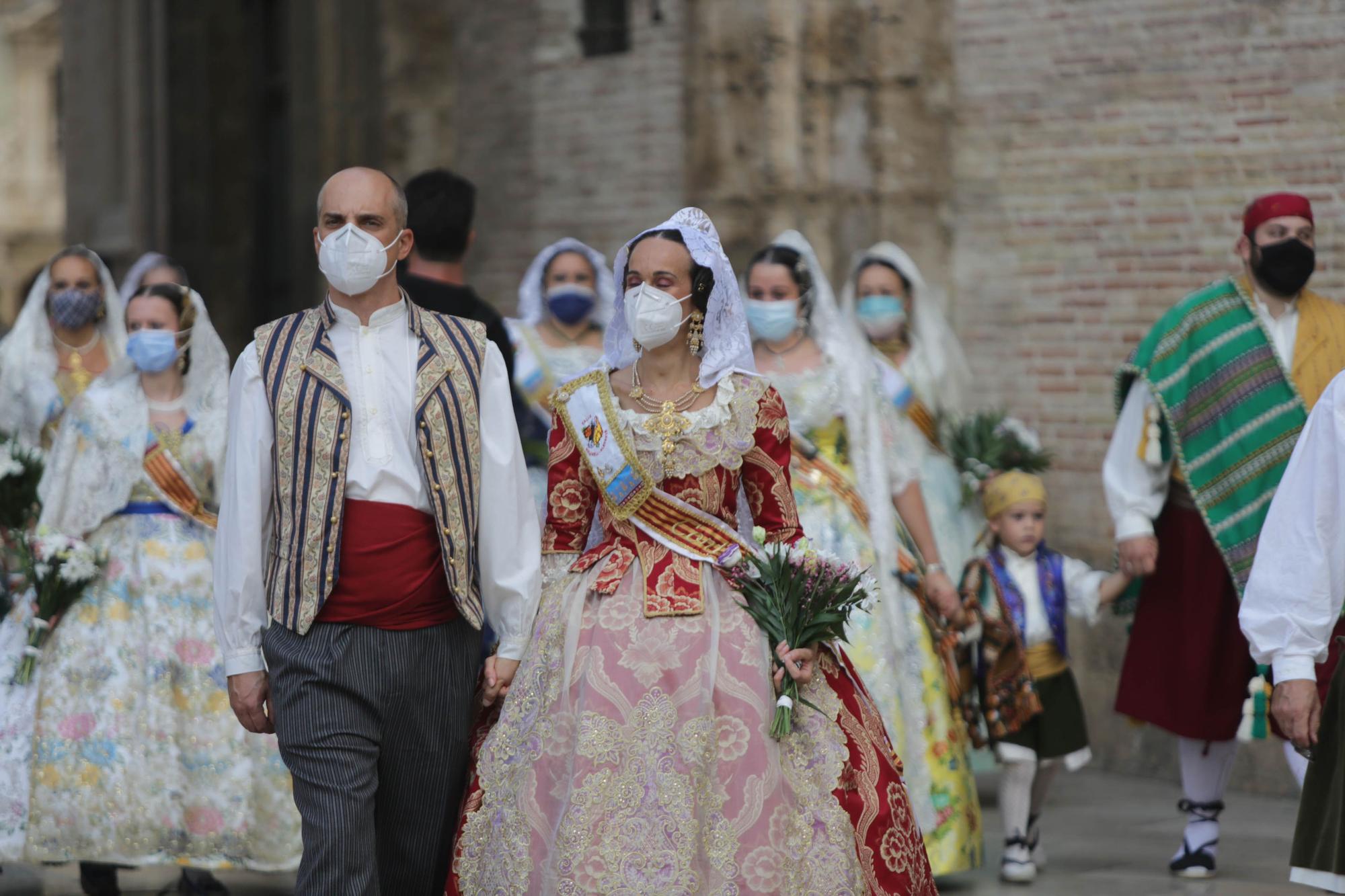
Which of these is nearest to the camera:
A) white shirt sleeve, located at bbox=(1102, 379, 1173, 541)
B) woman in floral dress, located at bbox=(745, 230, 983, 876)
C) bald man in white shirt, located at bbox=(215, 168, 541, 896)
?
bald man in white shirt, located at bbox=(215, 168, 541, 896)

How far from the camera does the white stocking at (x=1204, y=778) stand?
22.9ft

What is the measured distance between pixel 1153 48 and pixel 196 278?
8825mm

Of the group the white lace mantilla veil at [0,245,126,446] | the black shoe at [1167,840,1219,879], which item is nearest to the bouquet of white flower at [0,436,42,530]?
the white lace mantilla veil at [0,245,126,446]

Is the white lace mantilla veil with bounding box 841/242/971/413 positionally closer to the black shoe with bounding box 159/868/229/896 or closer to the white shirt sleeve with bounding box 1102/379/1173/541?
the white shirt sleeve with bounding box 1102/379/1173/541

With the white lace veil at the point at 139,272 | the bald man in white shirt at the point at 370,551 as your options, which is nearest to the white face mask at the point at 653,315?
the bald man in white shirt at the point at 370,551

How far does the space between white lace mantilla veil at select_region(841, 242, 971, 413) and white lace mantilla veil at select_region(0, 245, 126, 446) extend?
9.67 feet

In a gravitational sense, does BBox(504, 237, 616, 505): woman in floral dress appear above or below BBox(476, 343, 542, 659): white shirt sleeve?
above

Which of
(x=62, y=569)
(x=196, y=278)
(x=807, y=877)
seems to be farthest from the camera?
(x=196, y=278)

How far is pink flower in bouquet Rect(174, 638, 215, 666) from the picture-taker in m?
6.64

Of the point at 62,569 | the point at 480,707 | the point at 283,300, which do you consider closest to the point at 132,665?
the point at 62,569

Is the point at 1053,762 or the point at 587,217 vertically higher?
the point at 587,217

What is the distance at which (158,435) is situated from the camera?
6.66m

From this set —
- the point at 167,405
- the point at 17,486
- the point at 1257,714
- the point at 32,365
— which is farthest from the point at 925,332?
the point at 17,486

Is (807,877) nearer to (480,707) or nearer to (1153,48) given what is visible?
(480,707)
